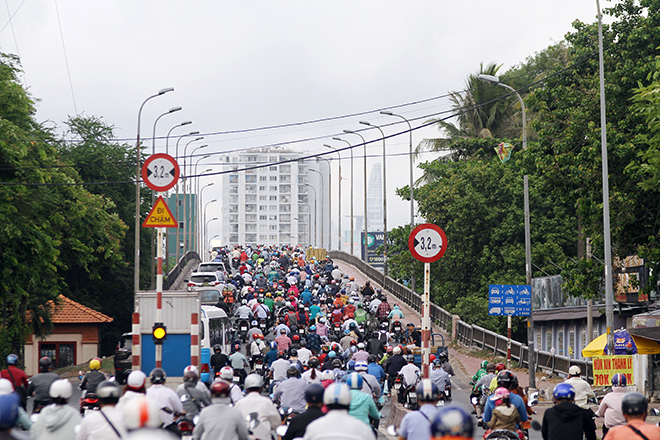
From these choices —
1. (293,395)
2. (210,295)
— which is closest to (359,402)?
(293,395)

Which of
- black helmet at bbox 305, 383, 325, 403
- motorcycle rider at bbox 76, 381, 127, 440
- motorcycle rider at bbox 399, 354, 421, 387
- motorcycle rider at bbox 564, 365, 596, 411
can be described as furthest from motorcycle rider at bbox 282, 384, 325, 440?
motorcycle rider at bbox 399, 354, 421, 387

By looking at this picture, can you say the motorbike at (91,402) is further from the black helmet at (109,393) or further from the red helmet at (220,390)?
the black helmet at (109,393)

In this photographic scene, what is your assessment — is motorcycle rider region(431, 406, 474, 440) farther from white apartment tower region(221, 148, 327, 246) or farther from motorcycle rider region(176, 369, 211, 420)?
white apartment tower region(221, 148, 327, 246)

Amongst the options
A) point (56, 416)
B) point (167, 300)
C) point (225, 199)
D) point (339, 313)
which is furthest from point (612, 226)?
point (225, 199)

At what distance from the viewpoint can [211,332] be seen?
21438 mm

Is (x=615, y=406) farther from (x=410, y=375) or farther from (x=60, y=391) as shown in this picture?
(x=410, y=375)

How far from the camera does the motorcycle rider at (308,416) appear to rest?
28.0ft

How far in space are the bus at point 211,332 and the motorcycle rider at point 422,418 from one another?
10400 mm

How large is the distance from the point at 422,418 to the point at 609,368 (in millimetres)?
10479

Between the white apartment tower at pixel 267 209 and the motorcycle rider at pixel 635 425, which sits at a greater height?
the white apartment tower at pixel 267 209

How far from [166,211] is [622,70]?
15.5 metres

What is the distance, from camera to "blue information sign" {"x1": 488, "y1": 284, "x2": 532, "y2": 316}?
2748 cm

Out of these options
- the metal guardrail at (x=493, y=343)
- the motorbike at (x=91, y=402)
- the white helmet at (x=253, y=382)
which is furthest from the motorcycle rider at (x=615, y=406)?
the metal guardrail at (x=493, y=343)

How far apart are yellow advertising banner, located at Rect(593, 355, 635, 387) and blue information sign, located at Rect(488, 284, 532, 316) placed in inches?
412
